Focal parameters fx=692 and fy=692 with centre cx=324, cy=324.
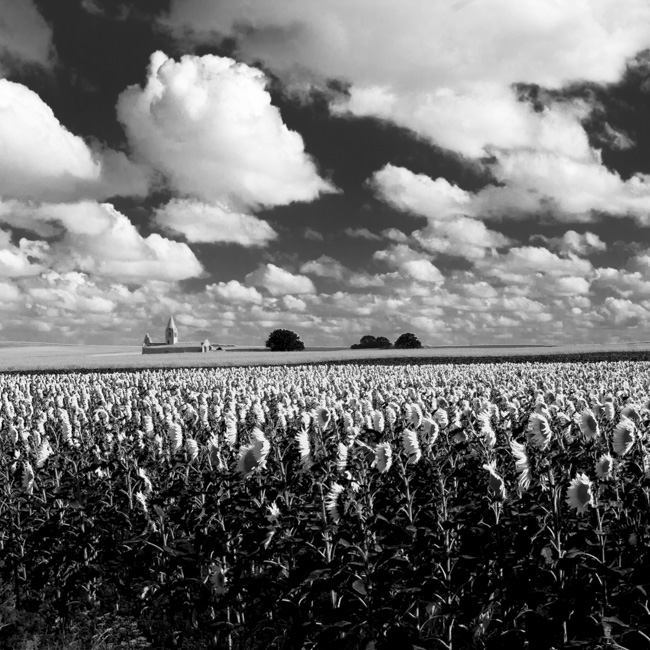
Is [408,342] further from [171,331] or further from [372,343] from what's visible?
[171,331]

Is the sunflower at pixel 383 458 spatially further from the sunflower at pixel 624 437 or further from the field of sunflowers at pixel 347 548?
the sunflower at pixel 624 437

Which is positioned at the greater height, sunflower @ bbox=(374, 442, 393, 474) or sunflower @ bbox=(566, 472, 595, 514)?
sunflower @ bbox=(374, 442, 393, 474)

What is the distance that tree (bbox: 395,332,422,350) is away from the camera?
113 meters

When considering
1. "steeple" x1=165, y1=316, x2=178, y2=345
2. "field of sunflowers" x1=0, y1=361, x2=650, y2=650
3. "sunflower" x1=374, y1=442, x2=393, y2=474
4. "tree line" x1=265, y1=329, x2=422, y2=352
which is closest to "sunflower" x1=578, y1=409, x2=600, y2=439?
"field of sunflowers" x1=0, y1=361, x2=650, y2=650

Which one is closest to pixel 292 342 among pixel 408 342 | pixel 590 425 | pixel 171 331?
pixel 408 342

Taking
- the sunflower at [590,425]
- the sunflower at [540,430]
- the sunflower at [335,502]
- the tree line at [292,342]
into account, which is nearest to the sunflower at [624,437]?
the sunflower at [590,425]

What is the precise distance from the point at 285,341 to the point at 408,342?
20.7 m

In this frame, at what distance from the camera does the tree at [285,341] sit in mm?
106250

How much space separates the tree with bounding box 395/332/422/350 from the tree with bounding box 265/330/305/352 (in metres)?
16.6

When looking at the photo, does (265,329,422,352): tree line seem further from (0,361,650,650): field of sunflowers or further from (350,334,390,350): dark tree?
(0,361,650,650): field of sunflowers

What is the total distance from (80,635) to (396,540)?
142 inches

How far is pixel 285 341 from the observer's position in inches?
4190

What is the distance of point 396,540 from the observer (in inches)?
235

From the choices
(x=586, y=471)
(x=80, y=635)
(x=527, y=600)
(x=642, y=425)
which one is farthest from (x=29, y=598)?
(x=642, y=425)
